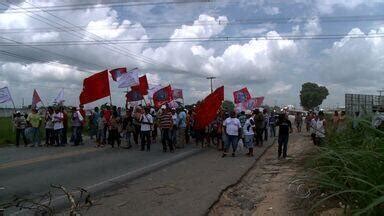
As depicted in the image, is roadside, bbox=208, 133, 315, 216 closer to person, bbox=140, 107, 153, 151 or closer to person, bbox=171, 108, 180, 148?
person, bbox=140, 107, 153, 151

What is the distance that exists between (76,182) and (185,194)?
114 inches

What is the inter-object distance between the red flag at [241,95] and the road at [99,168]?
478 inches

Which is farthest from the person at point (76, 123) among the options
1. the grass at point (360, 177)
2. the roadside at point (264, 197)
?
the grass at point (360, 177)

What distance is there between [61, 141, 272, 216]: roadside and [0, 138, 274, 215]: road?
0.05ft

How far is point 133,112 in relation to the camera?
21641mm

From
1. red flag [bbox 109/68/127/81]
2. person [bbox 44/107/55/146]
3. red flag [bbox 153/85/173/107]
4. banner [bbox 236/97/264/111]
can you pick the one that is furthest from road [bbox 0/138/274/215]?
banner [bbox 236/97/264/111]

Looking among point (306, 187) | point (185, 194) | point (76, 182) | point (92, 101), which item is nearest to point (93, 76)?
point (92, 101)

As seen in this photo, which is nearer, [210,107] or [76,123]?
[210,107]

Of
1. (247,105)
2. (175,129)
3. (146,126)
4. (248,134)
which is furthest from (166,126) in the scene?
(247,105)

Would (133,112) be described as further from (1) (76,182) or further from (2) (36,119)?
(1) (76,182)

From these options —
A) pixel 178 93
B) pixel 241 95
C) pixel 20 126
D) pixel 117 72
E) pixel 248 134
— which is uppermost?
pixel 117 72

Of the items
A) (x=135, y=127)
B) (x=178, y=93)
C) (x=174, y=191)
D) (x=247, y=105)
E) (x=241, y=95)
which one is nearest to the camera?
(x=174, y=191)

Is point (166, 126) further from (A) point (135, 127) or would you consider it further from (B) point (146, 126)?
(A) point (135, 127)

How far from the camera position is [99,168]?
1399 centimetres
